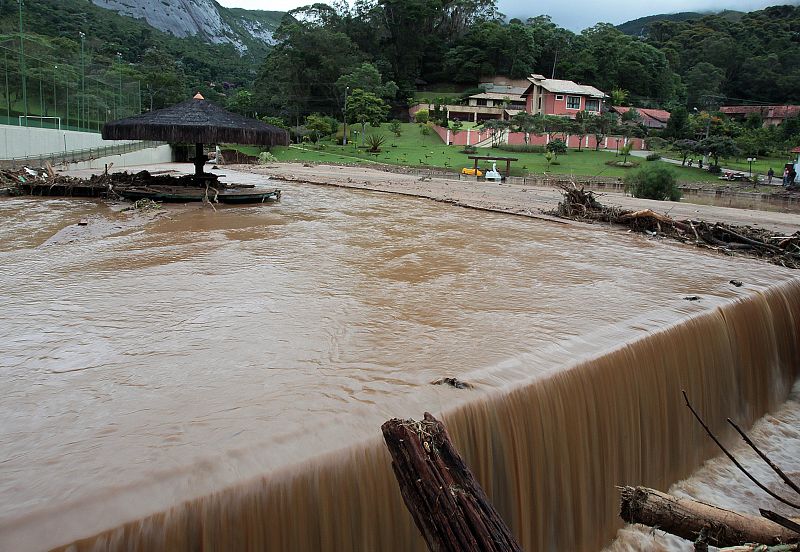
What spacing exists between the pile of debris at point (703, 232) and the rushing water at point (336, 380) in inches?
66.9

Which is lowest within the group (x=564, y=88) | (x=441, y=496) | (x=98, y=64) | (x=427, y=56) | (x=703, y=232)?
(x=441, y=496)

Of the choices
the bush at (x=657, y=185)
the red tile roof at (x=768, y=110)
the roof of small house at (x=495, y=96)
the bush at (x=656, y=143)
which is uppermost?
the roof of small house at (x=495, y=96)

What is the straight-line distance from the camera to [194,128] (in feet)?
52.4

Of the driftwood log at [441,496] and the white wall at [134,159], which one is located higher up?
the white wall at [134,159]

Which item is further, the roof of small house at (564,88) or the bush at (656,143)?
the roof of small house at (564,88)

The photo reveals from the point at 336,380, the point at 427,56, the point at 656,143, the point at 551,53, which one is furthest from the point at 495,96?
the point at 336,380

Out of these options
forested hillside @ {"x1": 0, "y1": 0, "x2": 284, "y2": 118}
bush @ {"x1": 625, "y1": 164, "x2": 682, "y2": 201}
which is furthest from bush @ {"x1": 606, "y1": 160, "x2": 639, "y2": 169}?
forested hillside @ {"x1": 0, "y1": 0, "x2": 284, "y2": 118}

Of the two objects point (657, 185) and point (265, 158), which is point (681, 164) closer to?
point (657, 185)

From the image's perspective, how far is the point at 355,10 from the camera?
93.0m

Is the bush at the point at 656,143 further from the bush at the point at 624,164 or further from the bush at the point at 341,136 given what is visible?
the bush at the point at 341,136

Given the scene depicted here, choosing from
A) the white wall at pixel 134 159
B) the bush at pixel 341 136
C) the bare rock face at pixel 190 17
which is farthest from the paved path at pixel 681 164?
the bare rock face at pixel 190 17

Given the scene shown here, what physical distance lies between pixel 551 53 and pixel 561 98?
28914mm

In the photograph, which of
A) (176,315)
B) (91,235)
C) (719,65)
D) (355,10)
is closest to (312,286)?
(176,315)

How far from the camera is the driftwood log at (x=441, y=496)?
2627 millimetres
